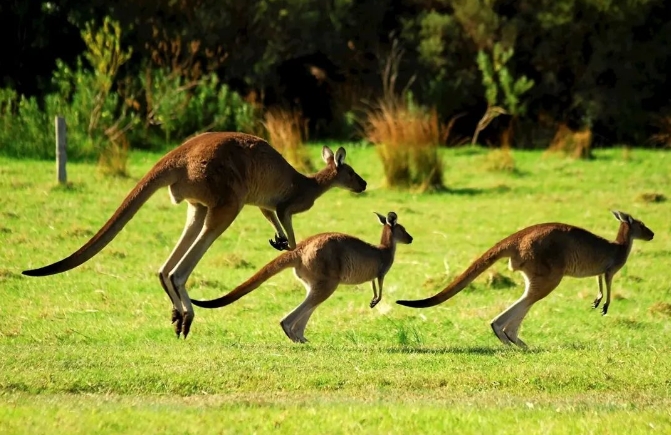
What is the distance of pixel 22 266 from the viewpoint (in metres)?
12.8

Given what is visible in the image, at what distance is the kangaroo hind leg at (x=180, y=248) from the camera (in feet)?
30.7

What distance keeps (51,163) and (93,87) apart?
2722 mm

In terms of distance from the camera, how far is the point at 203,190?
9.20 meters

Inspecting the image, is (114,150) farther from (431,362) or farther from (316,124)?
(431,362)

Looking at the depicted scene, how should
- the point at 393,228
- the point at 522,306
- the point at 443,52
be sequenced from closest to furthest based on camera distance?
the point at 522,306
the point at 393,228
the point at 443,52

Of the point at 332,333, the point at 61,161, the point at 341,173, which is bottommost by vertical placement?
the point at 61,161

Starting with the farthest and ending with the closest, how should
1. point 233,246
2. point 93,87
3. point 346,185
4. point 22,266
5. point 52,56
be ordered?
point 52,56 → point 93,87 → point 233,246 → point 22,266 → point 346,185

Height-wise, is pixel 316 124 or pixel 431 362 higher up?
pixel 431 362

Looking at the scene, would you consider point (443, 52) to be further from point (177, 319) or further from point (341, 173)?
point (177, 319)

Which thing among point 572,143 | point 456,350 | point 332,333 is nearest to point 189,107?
point 572,143

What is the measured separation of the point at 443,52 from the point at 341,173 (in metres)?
16.0

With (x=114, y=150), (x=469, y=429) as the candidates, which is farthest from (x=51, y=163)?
(x=469, y=429)

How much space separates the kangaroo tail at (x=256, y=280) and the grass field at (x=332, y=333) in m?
0.31

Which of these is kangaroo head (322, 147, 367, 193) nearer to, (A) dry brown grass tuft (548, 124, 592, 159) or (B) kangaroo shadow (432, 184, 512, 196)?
(B) kangaroo shadow (432, 184, 512, 196)
